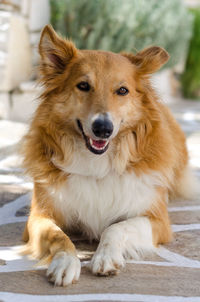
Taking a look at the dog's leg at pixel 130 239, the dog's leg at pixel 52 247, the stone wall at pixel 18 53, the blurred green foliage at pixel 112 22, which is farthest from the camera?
the blurred green foliage at pixel 112 22

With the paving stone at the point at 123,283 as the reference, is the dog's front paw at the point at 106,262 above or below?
above

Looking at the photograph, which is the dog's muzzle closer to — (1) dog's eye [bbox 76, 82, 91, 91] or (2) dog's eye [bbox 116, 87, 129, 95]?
(1) dog's eye [bbox 76, 82, 91, 91]

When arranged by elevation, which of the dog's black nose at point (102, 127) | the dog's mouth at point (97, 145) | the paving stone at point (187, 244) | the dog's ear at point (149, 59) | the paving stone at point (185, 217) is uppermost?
the dog's ear at point (149, 59)

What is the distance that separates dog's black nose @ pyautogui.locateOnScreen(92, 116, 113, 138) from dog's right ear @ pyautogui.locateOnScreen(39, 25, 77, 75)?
1.97 feet

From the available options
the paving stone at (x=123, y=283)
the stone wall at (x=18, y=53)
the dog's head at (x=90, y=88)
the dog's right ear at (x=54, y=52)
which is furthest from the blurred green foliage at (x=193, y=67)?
the paving stone at (x=123, y=283)

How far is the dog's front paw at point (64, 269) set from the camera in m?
2.05

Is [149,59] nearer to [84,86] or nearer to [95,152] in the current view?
[84,86]

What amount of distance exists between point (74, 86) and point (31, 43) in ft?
16.7

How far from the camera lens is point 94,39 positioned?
7.83m

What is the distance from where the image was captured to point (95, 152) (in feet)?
8.54

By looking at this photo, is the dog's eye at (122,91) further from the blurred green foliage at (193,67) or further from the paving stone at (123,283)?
the blurred green foliage at (193,67)

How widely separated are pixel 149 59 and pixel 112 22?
5255mm

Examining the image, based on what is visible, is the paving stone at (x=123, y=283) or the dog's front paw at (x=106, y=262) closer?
the paving stone at (x=123, y=283)

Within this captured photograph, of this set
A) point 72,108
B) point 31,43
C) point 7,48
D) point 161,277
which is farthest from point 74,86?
point 31,43
